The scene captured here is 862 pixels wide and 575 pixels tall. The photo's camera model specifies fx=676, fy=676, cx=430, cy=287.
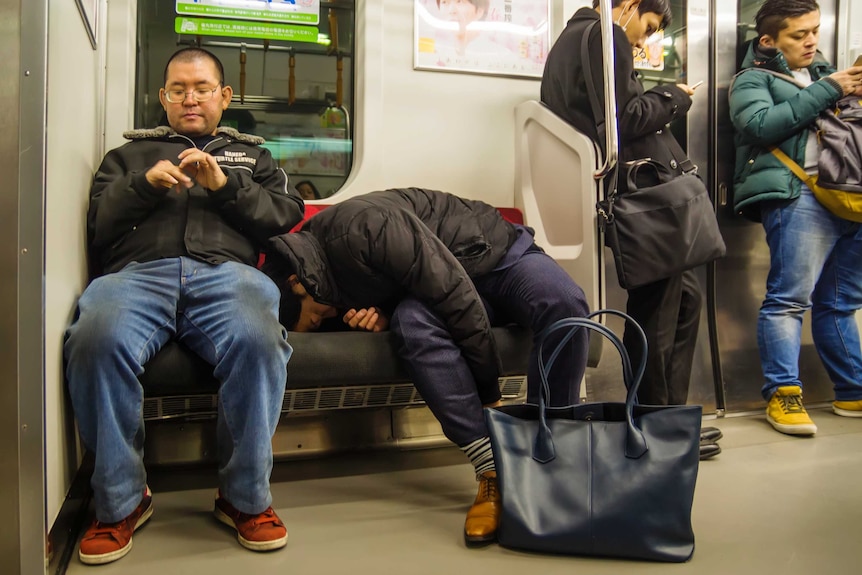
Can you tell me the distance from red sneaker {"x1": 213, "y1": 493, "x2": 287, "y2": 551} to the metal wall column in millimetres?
441

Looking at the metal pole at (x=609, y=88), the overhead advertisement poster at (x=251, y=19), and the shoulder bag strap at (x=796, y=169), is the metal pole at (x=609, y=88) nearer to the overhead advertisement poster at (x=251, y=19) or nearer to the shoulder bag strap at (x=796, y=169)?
the shoulder bag strap at (x=796, y=169)

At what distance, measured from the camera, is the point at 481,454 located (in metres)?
1.79

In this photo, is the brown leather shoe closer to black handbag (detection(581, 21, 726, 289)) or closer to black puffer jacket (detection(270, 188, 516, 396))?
black puffer jacket (detection(270, 188, 516, 396))

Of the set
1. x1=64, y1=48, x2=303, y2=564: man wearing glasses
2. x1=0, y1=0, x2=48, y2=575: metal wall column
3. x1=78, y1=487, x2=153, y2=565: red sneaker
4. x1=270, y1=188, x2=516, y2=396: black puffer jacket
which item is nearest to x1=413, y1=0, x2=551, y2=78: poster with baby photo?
x1=64, y1=48, x2=303, y2=564: man wearing glasses

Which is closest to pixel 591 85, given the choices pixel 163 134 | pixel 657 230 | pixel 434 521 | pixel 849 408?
pixel 657 230

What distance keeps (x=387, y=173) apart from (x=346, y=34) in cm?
62

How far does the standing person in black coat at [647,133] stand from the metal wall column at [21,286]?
1753 millimetres

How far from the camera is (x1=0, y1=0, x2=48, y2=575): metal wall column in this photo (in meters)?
1.26

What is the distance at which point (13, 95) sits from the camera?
4.16ft

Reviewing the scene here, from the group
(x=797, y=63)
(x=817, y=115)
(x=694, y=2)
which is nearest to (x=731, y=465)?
(x=817, y=115)

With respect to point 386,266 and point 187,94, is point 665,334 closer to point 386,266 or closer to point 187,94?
point 386,266

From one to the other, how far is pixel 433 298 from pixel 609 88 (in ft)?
3.23

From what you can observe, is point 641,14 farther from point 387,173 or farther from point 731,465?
point 731,465

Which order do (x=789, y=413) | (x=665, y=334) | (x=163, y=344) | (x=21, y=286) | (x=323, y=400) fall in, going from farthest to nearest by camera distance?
(x=789, y=413)
(x=665, y=334)
(x=323, y=400)
(x=163, y=344)
(x=21, y=286)
